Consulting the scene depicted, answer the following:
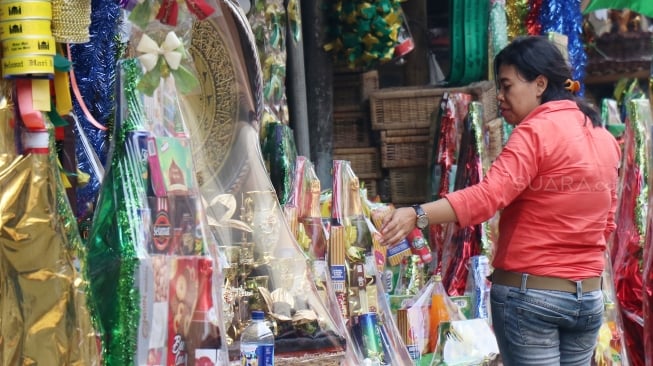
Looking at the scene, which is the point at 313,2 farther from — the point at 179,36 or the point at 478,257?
the point at 179,36

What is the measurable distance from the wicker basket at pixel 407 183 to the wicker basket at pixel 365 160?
0.10 metres

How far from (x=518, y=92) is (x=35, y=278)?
5.13ft

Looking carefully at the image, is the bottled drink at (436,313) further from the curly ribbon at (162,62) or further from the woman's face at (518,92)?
→ the curly ribbon at (162,62)


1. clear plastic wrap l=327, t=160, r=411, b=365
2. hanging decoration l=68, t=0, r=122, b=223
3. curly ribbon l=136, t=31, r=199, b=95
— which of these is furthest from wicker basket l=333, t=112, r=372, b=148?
curly ribbon l=136, t=31, r=199, b=95

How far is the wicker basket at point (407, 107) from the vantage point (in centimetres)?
581

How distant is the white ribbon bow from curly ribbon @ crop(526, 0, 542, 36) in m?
3.65

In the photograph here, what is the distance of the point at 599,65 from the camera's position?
7.26m

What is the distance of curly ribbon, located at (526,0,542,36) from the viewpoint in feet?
18.7

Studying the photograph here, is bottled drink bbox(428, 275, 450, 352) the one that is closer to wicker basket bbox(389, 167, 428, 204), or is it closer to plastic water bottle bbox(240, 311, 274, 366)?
plastic water bottle bbox(240, 311, 274, 366)

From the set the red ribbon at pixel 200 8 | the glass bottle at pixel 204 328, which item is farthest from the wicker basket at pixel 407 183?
the glass bottle at pixel 204 328

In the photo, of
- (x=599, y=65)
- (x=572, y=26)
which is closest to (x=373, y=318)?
(x=572, y=26)

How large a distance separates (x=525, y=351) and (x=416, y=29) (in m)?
4.40

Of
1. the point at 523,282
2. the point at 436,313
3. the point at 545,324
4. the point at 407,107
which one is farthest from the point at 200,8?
the point at 407,107

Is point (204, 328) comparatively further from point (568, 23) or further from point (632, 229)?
point (568, 23)
